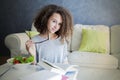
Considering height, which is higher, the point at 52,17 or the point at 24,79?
the point at 52,17

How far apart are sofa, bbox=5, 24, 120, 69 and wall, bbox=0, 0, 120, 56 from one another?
32 cm

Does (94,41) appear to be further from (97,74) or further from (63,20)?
(63,20)

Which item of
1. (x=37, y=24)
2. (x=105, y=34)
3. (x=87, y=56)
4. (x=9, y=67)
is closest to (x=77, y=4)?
(x=105, y=34)

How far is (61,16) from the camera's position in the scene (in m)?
1.18

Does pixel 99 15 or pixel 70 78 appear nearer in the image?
pixel 70 78

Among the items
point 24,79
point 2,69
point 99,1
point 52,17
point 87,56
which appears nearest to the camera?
point 24,79

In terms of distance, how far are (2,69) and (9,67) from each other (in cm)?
3

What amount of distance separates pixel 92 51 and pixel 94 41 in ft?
0.50

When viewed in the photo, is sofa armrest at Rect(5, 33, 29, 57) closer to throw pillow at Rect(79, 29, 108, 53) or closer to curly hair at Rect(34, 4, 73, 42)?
throw pillow at Rect(79, 29, 108, 53)

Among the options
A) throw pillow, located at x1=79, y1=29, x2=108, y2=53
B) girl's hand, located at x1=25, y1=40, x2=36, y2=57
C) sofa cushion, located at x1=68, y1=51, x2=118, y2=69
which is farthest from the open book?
throw pillow, located at x1=79, y1=29, x2=108, y2=53

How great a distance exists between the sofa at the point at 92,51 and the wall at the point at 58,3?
0.32 meters

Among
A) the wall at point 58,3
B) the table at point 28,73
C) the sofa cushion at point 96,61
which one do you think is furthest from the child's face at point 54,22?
the wall at point 58,3

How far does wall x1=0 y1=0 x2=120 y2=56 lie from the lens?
378cm

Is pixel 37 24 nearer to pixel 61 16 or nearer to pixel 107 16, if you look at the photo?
pixel 61 16
